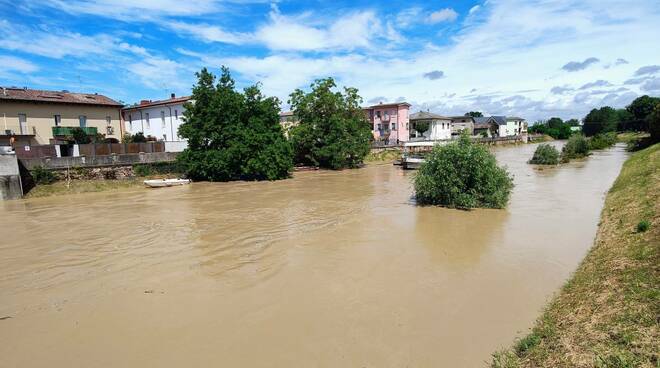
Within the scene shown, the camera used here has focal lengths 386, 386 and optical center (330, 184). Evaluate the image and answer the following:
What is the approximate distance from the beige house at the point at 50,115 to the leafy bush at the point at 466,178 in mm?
36960

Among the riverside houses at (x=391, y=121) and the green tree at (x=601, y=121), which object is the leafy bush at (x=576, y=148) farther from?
the green tree at (x=601, y=121)

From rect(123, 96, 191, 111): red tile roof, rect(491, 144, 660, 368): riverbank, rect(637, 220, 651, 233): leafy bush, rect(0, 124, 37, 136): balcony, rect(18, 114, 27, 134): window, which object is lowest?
rect(491, 144, 660, 368): riverbank

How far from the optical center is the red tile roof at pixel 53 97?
3588cm

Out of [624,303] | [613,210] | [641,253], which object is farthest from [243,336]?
[613,210]

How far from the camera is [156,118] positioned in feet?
149

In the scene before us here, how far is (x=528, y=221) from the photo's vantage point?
584 inches

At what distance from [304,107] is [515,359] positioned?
37.3 m

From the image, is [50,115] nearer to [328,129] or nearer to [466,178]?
[328,129]

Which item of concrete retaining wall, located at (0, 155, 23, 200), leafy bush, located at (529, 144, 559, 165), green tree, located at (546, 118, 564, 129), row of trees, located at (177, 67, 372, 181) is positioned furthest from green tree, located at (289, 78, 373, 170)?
green tree, located at (546, 118, 564, 129)

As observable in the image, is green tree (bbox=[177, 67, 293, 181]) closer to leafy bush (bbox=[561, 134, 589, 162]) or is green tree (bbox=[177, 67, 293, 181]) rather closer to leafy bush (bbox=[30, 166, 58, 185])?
leafy bush (bbox=[30, 166, 58, 185])

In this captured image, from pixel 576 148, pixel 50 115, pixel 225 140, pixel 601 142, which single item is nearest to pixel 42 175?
pixel 225 140

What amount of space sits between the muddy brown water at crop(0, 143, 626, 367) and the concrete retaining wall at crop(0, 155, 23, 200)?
7.91 metres

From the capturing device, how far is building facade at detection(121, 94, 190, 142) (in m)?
43.2

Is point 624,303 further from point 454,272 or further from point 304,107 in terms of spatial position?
point 304,107
